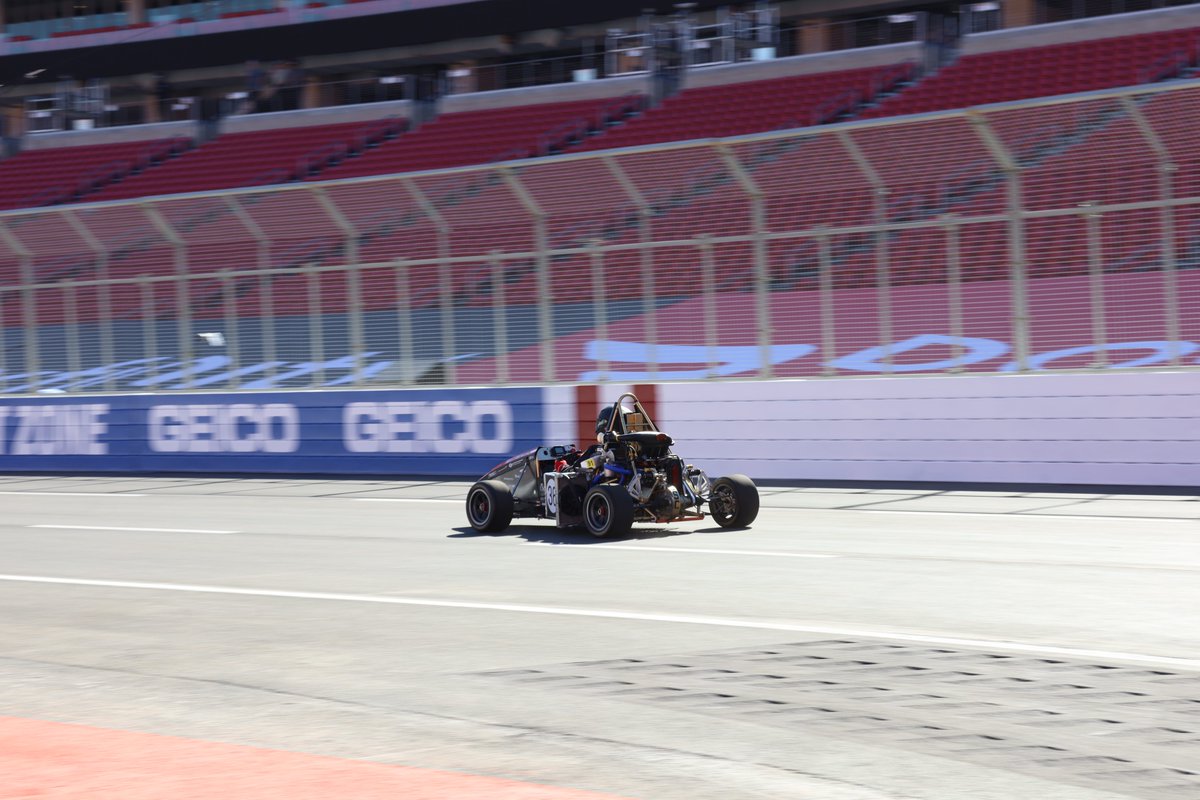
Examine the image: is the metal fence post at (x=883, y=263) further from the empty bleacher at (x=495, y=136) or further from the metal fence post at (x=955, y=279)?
the empty bleacher at (x=495, y=136)

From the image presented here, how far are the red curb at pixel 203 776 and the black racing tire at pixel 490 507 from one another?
635 centimetres

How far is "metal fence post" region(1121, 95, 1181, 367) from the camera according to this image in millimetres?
14180

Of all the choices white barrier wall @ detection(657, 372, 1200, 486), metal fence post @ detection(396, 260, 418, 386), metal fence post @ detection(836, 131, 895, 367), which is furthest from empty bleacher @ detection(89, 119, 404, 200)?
metal fence post @ detection(836, 131, 895, 367)

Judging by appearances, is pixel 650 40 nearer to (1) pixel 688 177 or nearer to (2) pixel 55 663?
(1) pixel 688 177

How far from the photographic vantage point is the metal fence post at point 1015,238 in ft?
49.1

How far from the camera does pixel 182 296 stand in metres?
20.9

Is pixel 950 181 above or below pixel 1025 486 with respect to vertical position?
above

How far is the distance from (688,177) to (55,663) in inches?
450

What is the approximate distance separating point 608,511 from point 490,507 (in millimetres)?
1177

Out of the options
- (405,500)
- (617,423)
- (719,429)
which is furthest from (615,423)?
(719,429)

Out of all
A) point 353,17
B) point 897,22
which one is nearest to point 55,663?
point 897,22

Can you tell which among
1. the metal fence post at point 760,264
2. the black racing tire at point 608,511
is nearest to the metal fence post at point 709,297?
the metal fence post at point 760,264

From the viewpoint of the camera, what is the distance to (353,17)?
138 ft

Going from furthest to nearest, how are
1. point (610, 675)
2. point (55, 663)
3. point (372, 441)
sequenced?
point (372, 441) → point (55, 663) → point (610, 675)
